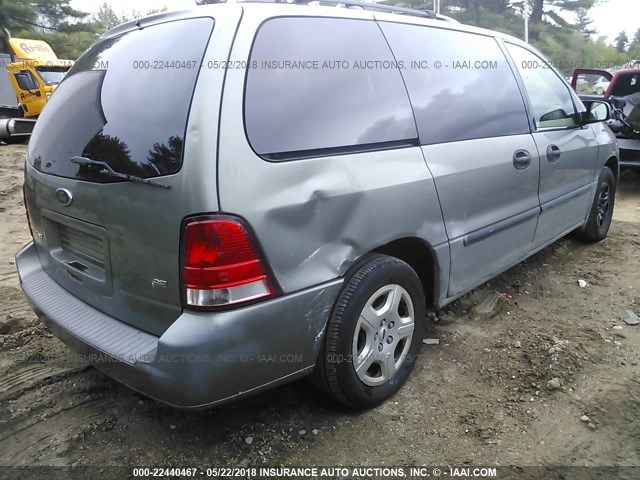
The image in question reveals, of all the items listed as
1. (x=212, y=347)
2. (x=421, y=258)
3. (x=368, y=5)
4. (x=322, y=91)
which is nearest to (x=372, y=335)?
(x=421, y=258)

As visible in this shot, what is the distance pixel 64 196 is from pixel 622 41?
59.2 meters

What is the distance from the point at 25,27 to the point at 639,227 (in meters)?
33.0

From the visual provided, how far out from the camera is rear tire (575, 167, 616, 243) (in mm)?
4392

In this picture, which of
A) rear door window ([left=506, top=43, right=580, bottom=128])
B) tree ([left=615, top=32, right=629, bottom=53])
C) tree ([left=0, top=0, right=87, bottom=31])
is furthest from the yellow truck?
tree ([left=615, top=32, right=629, bottom=53])

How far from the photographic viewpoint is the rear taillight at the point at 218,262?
1.75m

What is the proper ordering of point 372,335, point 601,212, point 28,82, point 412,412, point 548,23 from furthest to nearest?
point 548,23 < point 28,82 < point 601,212 < point 412,412 < point 372,335

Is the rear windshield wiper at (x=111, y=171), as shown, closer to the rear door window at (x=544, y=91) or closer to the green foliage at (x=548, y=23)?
the rear door window at (x=544, y=91)

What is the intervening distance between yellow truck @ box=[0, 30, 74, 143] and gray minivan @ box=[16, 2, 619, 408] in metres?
11.2

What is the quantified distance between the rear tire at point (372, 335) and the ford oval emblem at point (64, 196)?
122 cm

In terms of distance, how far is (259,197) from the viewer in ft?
5.93

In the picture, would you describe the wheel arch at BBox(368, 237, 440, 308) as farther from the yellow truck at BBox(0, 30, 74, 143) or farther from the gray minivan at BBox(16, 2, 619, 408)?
the yellow truck at BBox(0, 30, 74, 143)

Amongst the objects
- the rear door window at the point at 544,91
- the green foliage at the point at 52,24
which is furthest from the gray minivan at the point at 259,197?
the green foliage at the point at 52,24

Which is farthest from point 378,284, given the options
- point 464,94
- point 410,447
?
point 464,94

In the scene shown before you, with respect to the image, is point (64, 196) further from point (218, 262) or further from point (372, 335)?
point (372, 335)
